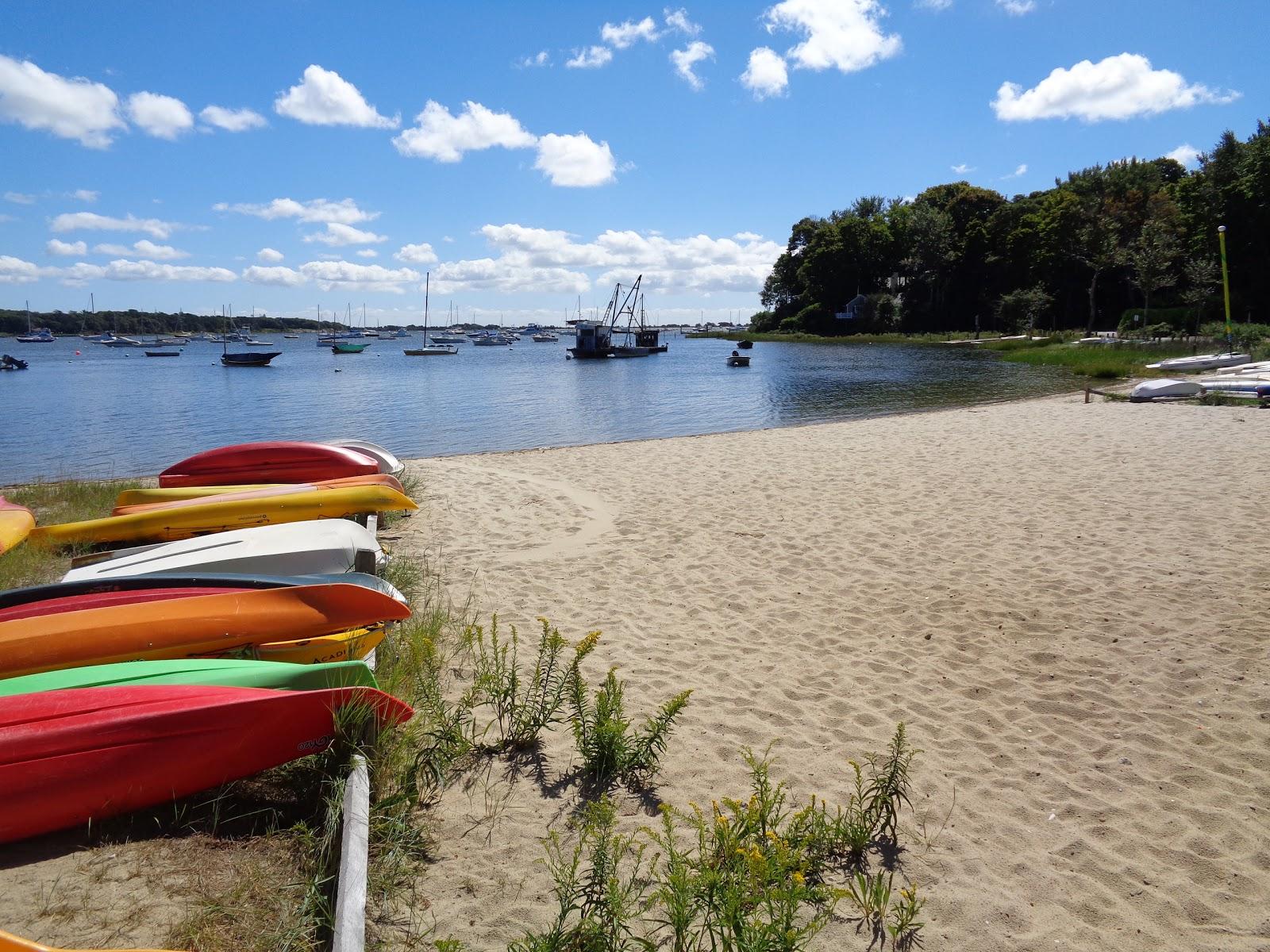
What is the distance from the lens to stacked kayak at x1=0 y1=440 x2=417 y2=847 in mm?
2873

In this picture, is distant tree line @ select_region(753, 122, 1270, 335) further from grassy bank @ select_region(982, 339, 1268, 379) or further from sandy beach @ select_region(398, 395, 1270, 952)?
sandy beach @ select_region(398, 395, 1270, 952)

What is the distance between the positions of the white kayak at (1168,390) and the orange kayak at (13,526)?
2204 centimetres

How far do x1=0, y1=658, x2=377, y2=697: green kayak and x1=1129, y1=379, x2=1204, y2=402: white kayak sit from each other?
20.9m

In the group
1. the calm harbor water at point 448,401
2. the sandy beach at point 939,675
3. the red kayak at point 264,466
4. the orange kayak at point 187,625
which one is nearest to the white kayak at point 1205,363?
the calm harbor water at point 448,401

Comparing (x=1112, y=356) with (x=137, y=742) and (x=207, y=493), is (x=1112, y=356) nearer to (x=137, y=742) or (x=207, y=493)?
(x=207, y=493)

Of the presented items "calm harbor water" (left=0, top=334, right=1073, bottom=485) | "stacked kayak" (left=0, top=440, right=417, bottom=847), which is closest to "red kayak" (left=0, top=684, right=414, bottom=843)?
"stacked kayak" (left=0, top=440, right=417, bottom=847)

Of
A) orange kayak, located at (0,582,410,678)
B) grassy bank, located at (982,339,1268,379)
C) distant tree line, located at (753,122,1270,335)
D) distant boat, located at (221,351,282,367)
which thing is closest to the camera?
orange kayak, located at (0,582,410,678)

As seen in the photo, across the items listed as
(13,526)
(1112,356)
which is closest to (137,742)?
(13,526)

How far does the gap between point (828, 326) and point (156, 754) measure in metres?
91.8

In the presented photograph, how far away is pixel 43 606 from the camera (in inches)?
170

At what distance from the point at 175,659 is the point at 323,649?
0.73 metres

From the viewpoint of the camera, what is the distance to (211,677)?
3.48 m

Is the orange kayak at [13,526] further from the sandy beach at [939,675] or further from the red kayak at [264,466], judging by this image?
the sandy beach at [939,675]

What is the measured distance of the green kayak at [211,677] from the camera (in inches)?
133
